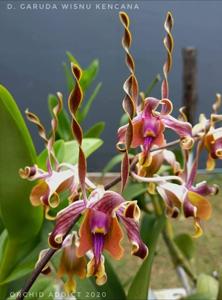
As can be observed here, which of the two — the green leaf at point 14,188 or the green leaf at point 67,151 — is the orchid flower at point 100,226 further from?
the green leaf at point 67,151

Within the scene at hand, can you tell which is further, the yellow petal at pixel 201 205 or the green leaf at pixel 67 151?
the green leaf at pixel 67 151

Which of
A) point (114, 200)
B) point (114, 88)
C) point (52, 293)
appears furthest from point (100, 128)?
point (114, 200)

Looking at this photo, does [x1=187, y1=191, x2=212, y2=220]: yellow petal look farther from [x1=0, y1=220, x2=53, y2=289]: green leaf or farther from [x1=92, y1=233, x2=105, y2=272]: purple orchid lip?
[x1=0, y1=220, x2=53, y2=289]: green leaf

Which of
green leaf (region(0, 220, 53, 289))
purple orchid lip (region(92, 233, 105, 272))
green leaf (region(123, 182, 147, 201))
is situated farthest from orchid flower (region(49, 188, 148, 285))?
green leaf (region(123, 182, 147, 201))

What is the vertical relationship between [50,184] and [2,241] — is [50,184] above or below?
above

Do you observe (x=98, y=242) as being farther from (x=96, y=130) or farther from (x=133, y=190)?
(x=96, y=130)

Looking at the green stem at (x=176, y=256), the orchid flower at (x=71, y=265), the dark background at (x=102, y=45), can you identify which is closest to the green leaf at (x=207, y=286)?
the green stem at (x=176, y=256)

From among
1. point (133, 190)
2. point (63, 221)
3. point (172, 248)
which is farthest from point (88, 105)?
point (63, 221)
